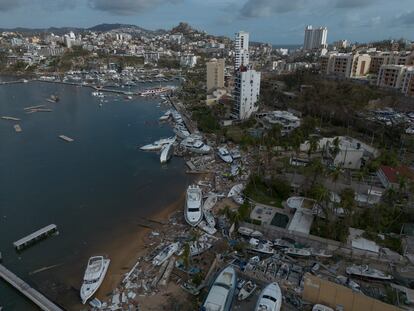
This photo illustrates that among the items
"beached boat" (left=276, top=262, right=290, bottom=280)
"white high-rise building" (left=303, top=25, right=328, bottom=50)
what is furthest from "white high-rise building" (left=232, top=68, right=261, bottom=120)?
"white high-rise building" (left=303, top=25, right=328, bottom=50)

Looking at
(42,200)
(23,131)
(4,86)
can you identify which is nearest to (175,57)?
(4,86)

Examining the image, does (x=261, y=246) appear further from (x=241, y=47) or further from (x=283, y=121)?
(x=241, y=47)

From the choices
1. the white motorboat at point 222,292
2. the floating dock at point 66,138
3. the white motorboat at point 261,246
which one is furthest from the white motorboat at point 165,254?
the floating dock at point 66,138

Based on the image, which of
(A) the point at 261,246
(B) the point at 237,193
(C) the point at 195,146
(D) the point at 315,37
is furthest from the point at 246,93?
(D) the point at 315,37

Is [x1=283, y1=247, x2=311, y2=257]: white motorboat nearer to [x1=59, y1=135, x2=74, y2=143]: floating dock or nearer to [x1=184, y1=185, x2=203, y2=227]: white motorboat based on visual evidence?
[x1=184, y1=185, x2=203, y2=227]: white motorboat

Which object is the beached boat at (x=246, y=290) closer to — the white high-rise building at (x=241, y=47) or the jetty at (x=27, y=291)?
the jetty at (x=27, y=291)

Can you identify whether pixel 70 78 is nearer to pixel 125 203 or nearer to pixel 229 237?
pixel 125 203
